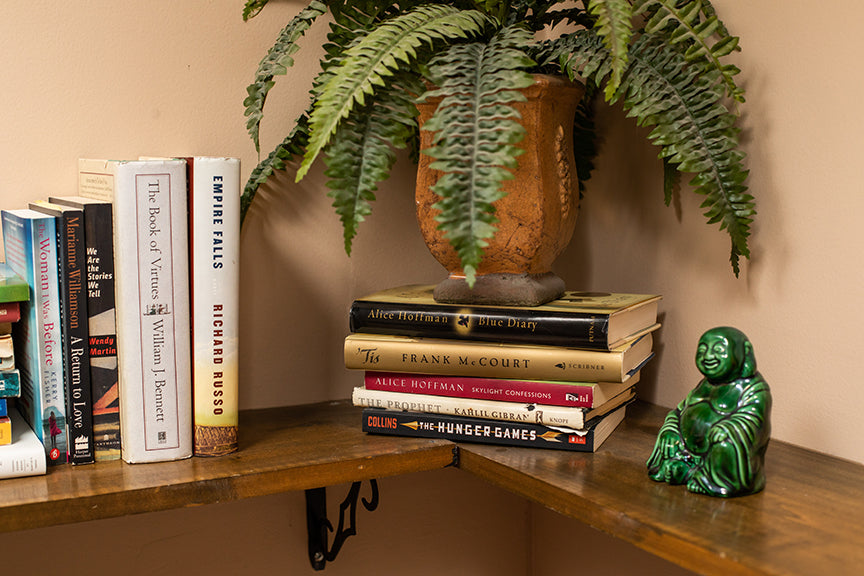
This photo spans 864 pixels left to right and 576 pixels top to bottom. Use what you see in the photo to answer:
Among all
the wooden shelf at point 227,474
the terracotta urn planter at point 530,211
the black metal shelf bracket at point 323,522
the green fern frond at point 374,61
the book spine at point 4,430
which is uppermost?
the green fern frond at point 374,61

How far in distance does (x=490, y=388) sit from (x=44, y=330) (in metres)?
0.47

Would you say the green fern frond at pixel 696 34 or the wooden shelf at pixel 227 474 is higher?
the green fern frond at pixel 696 34

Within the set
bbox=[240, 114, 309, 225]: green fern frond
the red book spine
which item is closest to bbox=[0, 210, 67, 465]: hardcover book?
bbox=[240, 114, 309, 225]: green fern frond

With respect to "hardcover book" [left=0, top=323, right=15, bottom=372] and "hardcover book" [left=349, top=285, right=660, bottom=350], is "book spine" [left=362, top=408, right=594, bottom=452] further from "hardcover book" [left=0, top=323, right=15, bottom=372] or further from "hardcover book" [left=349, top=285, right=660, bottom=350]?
"hardcover book" [left=0, top=323, right=15, bottom=372]

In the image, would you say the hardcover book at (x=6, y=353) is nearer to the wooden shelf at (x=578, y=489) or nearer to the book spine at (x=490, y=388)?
the wooden shelf at (x=578, y=489)

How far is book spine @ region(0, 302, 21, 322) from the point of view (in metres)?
0.78

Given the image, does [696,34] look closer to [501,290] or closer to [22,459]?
[501,290]

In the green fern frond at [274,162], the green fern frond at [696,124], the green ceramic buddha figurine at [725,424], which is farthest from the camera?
the green fern frond at [274,162]

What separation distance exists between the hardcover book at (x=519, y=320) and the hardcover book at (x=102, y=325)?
Result: 0.27 meters

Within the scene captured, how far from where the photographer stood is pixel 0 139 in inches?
35.1

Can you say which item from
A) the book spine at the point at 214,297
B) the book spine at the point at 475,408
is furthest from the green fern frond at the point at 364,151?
the book spine at the point at 475,408

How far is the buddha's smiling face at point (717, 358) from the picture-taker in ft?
2.29

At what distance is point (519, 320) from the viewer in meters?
0.85

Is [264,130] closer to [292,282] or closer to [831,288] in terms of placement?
[292,282]
